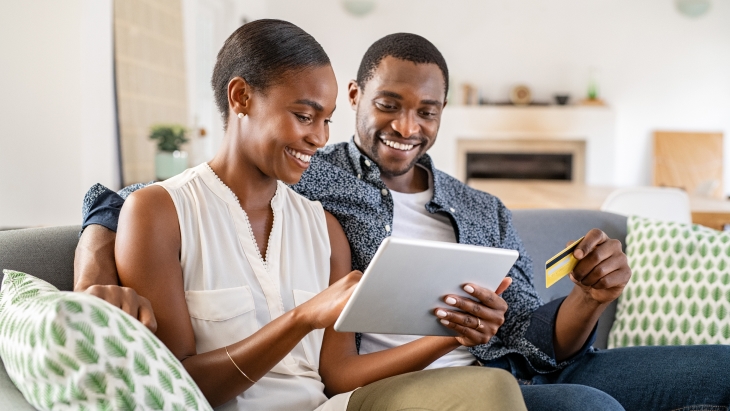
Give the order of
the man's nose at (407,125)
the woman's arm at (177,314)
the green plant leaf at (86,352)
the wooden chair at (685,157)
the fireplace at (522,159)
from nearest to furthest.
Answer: the green plant leaf at (86,352) < the woman's arm at (177,314) < the man's nose at (407,125) < the wooden chair at (685,157) < the fireplace at (522,159)

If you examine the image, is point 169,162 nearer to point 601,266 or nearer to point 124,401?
point 601,266

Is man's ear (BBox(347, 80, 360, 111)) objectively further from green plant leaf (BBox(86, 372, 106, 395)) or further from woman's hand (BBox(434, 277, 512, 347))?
green plant leaf (BBox(86, 372, 106, 395))

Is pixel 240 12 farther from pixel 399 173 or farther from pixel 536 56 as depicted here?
pixel 399 173

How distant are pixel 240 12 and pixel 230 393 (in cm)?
560

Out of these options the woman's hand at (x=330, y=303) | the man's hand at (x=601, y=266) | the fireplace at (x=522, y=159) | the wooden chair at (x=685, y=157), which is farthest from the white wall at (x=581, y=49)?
the woman's hand at (x=330, y=303)

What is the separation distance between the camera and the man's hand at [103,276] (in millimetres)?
976

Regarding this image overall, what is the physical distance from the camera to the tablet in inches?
36.9

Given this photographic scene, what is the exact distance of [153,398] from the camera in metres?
0.81

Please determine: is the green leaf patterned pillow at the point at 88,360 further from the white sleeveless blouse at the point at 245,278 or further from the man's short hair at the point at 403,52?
the man's short hair at the point at 403,52

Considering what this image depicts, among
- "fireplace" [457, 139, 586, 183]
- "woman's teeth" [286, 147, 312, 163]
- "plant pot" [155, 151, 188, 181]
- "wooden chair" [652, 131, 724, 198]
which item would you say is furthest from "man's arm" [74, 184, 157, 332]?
"wooden chair" [652, 131, 724, 198]

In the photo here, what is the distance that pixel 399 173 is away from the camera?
66.3 inches

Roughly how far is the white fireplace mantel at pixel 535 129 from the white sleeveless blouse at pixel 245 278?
615 cm

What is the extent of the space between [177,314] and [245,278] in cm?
→ 14

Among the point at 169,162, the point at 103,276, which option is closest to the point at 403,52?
the point at 103,276
